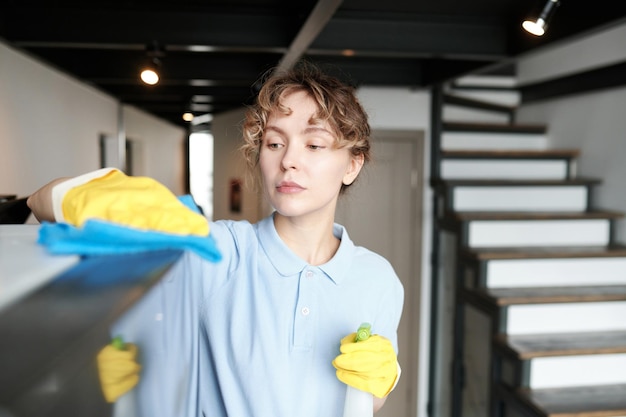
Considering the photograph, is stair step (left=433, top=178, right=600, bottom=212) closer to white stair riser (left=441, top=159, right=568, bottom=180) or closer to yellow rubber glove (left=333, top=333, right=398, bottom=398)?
white stair riser (left=441, top=159, right=568, bottom=180)

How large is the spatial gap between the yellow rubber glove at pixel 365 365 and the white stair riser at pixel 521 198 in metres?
3.38

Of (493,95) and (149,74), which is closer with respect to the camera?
(149,74)

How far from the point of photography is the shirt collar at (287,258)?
1151 millimetres

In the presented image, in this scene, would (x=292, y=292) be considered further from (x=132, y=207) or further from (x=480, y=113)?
(x=480, y=113)

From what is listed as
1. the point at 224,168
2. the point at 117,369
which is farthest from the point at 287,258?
the point at 224,168

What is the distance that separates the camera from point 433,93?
15.0 feet

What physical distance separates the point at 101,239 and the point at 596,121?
4287 mm

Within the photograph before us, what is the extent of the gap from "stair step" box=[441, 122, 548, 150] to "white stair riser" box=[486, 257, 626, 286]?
128 cm

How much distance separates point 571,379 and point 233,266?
107 inches

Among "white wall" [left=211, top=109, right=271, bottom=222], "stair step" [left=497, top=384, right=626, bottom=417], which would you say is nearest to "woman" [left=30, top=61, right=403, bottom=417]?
"stair step" [left=497, top=384, right=626, bottom=417]

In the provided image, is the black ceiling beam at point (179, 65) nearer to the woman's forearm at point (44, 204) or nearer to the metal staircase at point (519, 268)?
the metal staircase at point (519, 268)

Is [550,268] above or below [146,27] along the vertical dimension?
below

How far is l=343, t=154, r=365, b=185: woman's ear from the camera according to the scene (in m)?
1.25

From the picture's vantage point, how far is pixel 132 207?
623 millimetres
